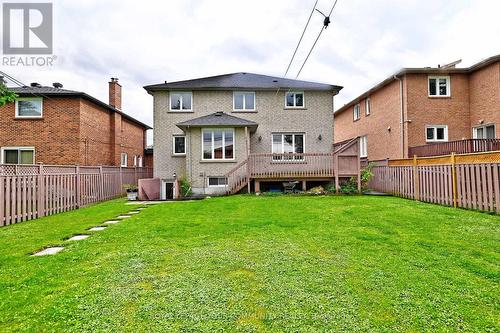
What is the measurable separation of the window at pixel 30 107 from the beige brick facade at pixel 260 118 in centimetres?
663

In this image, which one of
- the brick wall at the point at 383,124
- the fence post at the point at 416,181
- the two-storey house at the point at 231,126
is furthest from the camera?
the brick wall at the point at 383,124

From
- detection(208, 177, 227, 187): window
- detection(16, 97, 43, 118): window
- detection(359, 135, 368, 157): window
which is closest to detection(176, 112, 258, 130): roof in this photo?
detection(208, 177, 227, 187): window

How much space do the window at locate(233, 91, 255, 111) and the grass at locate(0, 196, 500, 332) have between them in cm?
1294

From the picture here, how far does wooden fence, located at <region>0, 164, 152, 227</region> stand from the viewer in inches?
313

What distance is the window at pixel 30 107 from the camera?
55.2 ft

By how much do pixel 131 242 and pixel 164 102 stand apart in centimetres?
1394

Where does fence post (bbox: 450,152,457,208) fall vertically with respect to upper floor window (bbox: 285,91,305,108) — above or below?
below

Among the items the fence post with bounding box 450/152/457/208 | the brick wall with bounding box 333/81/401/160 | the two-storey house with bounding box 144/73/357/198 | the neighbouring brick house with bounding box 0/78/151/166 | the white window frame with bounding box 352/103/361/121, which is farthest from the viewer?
the white window frame with bounding box 352/103/361/121

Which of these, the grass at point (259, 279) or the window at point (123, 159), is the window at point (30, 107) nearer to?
the window at point (123, 159)

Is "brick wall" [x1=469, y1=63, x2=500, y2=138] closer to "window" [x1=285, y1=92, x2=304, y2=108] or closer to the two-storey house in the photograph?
the two-storey house

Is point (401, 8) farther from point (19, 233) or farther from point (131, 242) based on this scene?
point (19, 233)

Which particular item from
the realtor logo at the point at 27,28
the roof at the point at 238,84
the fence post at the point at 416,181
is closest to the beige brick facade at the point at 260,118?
the roof at the point at 238,84

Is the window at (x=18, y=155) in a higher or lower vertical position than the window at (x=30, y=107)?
lower

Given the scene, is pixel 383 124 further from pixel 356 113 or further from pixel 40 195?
pixel 40 195
